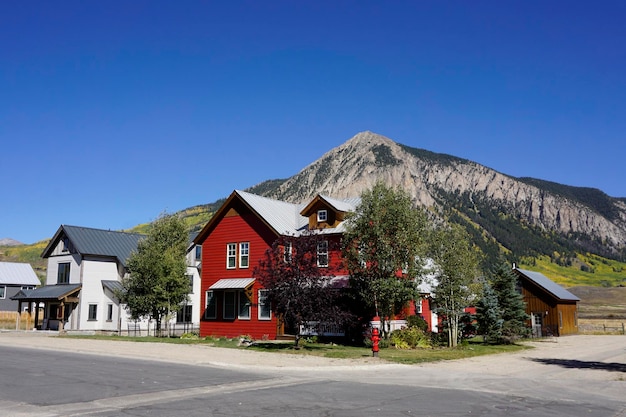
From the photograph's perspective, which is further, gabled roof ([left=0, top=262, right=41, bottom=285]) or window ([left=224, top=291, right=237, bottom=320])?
gabled roof ([left=0, top=262, right=41, bottom=285])

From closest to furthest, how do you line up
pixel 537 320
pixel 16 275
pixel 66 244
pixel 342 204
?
pixel 342 204 < pixel 66 244 < pixel 537 320 < pixel 16 275

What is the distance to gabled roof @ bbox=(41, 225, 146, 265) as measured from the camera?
51781 mm

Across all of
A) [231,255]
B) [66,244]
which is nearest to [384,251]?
[231,255]

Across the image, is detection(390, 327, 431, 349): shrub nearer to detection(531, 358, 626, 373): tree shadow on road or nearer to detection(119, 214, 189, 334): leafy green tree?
detection(531, 358, 626, 373): tree shadow on road

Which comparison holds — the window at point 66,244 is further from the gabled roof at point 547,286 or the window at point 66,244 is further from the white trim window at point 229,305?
the gabled roof at point 547,286

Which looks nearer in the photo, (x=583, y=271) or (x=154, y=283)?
(x=154, y=283)

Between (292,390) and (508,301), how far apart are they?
91.5 ft

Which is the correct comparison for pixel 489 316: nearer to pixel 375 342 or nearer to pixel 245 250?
pixel 375 342

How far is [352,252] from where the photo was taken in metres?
32.1

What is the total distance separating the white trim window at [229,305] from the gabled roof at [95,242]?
15.1 m

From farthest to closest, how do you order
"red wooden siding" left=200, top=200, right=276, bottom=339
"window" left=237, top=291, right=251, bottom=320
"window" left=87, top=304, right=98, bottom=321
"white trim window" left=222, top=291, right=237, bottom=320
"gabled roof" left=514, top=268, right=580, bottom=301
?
"gabled roof" left=514, top=268, right=580, bottom=301, "window" left=87, top=304, right=98, bottom=321, "white trim window" left=222, top=291, right=237, bottom=320, "window" left=237, top=291, right=251, bottom=320, "red wooden siding" left=200, top=200, right=276, bottom=339

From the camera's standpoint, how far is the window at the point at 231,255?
40.4 metres

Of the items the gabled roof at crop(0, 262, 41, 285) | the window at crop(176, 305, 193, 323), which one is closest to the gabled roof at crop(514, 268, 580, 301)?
the window at crop(176, 305, 193, 323)

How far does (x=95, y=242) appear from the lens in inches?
2098
